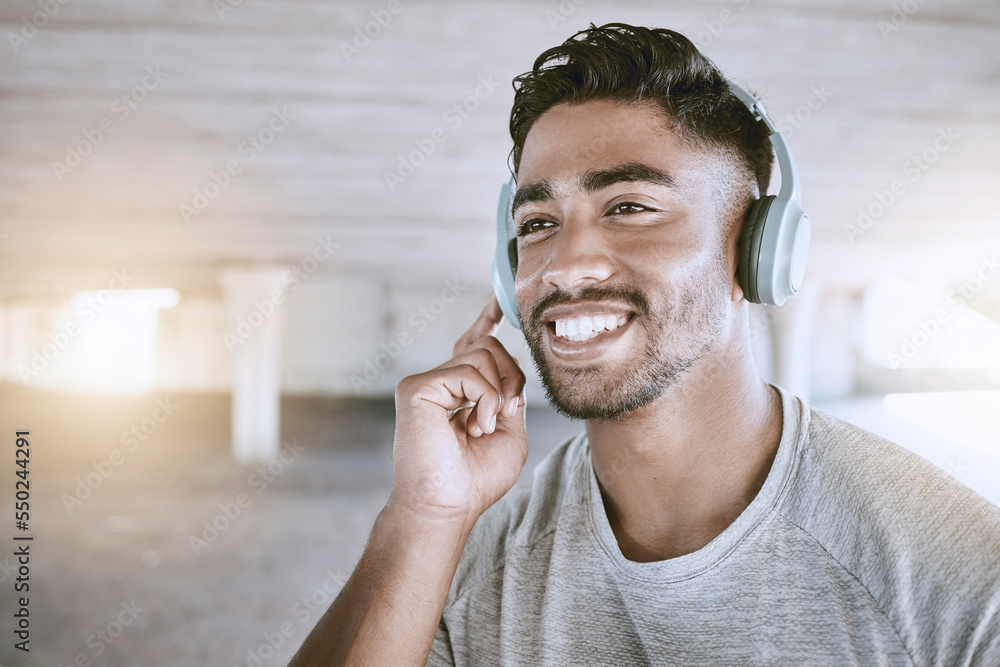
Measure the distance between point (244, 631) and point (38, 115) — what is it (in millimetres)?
4787

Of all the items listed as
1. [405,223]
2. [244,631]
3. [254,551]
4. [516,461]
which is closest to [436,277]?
[405,223]

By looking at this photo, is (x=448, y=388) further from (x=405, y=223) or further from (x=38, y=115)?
(x=405, y=223)

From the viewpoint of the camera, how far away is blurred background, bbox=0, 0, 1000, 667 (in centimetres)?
355

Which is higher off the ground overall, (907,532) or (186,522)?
(907,532)

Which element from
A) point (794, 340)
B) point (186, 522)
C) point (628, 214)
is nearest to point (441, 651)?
point (628, 214)

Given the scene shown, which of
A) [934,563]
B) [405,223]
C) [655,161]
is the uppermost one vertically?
[405,223]

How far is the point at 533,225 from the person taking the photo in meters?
1.97

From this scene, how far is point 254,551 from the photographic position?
8492mm

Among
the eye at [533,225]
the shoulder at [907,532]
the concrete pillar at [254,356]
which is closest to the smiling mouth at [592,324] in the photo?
the eye at [533,225]

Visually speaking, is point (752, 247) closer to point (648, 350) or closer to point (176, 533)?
point (648, 350)

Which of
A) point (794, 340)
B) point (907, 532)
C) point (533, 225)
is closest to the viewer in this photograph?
point (907, 532)

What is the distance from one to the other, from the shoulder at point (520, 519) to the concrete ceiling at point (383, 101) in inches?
93.0

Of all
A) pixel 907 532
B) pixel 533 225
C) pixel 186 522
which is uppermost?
Result: pixel 533 225

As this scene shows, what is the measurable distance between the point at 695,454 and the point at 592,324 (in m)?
0.47
